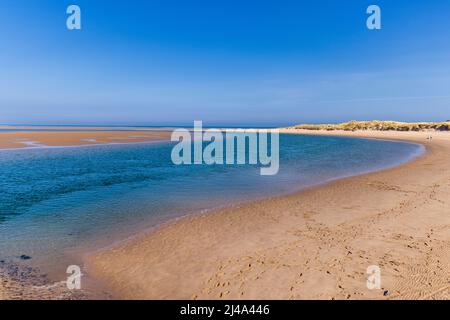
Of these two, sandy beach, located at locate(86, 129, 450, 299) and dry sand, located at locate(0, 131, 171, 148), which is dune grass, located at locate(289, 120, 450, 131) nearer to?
dry sand, located at locate(0, 131, 171, 148)

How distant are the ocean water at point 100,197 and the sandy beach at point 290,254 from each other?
1.05 metres

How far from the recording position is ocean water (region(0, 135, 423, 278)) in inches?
289

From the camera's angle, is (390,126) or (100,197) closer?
(100,197)

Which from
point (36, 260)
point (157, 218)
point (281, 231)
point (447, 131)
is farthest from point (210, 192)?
point (447, 131)

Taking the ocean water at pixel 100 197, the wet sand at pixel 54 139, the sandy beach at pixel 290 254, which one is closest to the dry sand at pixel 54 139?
the wet sand at pixel 54 139

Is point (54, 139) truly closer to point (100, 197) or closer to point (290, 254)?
Result: point (100, 197)

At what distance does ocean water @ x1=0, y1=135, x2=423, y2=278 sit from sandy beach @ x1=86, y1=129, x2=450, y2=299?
1052 mm

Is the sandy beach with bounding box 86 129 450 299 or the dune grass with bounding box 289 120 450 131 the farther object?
the dune grass with bounding box 289 120 450 131

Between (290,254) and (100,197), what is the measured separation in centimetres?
875

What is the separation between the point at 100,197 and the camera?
1165 centimetres

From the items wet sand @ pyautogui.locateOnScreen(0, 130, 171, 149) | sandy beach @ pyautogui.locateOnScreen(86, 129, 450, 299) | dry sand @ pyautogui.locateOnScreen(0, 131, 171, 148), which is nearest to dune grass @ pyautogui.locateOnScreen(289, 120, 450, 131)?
dry sand @ pyautogui.locateOnScreen(0, 131, 171, 148)

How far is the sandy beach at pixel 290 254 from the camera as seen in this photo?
516 cm

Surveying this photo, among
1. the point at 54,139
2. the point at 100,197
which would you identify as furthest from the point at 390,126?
the point at 100,197
